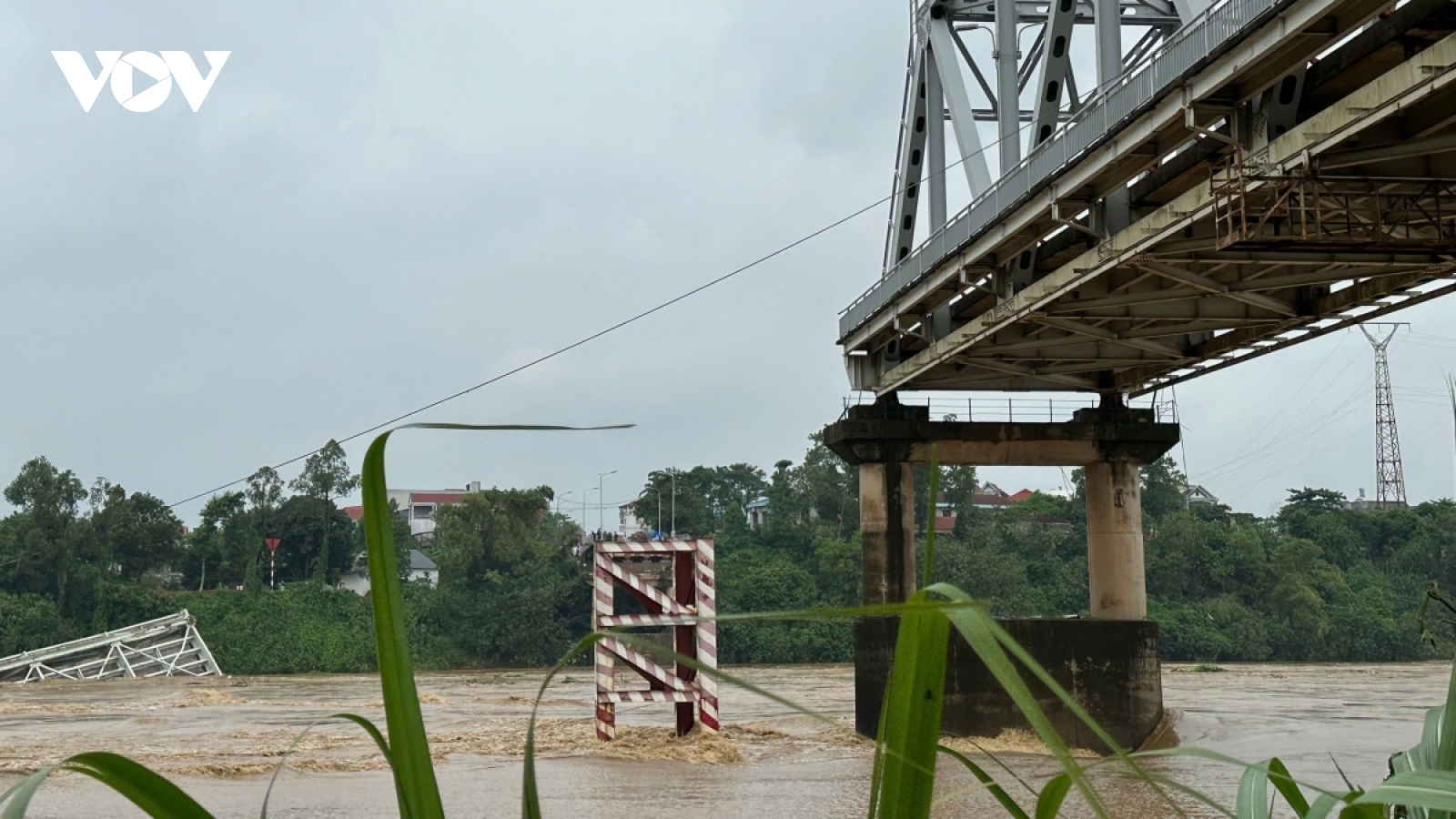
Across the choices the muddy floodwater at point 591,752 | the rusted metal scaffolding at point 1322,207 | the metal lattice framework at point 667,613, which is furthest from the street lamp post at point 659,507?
the rusted metal scaffolding at point 1322,207

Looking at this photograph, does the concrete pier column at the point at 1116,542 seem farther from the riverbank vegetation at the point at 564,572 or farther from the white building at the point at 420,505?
the white building at the point at 420,505

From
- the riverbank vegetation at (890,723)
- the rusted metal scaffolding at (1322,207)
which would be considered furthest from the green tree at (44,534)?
the riverbank vegetation at (890,723)

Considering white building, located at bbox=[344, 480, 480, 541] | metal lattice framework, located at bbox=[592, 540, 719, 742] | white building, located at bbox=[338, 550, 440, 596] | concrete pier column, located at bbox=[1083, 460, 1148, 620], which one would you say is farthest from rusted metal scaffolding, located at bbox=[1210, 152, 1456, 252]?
white building, located at bbox=[344, 480, 480, 541]

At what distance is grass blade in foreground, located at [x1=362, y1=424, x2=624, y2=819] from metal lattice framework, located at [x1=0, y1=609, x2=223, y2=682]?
167 feet

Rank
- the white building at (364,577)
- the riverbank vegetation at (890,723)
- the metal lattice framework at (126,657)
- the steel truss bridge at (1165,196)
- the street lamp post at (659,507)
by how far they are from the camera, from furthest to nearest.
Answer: the street lamp post at (659,507) → the white building at (364,577) → the metal lattice framework at (126,657) → the steel truss bridge at (1165,196) → the riverbank vegetation at (890,723)

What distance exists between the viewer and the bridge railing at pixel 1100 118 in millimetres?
13516

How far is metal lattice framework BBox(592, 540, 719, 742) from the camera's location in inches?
640

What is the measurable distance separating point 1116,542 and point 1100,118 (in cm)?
1157

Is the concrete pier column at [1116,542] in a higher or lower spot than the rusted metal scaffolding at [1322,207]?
lower

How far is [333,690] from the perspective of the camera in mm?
41406

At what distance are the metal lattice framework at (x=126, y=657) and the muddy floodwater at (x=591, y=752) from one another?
1234 centimetres

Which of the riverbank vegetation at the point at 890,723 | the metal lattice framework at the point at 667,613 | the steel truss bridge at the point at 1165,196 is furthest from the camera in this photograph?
the metal lattice framework at the point at 667,613

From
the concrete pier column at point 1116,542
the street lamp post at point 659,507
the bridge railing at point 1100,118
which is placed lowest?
the concrete pier column at point 1116,542

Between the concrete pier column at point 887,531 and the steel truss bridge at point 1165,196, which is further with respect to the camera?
the concrete pier column at point 887,531
